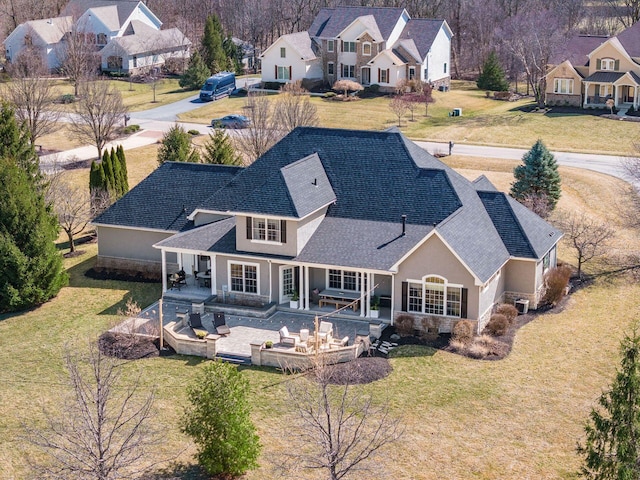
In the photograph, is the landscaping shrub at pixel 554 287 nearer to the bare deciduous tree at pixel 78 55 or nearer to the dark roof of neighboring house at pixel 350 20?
the bare deciduous tree at pixel 78 55

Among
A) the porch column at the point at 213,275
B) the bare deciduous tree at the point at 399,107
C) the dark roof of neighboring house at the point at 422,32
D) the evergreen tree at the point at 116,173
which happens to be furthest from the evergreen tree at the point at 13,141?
the dark roof of neighboring house at the point at 422,32

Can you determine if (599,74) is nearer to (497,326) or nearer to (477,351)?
(497,326)

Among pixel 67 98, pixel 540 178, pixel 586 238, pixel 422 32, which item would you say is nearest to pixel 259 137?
pixel 540 178

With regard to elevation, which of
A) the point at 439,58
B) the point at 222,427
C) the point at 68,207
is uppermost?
the point at 439,58

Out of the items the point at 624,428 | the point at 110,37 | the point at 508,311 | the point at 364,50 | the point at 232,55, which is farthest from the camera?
the point at 110,37

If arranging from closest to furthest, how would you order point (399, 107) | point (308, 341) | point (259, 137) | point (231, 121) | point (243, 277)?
1. point (308, 341)
2. point (243, 277)
3. point (259, 137)
4. point (231, 121)
5. point (399, 107)

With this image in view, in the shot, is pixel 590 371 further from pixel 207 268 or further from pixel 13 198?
pixel 13 198

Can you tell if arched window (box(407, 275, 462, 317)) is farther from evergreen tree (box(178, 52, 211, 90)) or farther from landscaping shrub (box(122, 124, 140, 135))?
evergreen tree (box(178, 52, 211, 90))
